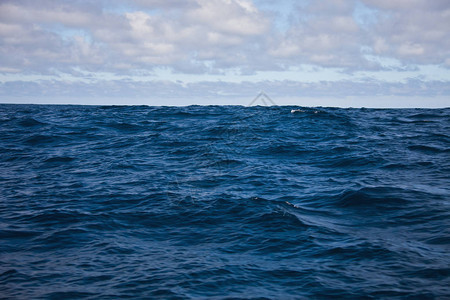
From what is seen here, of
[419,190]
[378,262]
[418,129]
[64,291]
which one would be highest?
[418,129]

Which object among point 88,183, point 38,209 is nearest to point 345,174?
point 88,183

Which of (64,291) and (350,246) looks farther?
(350,246)

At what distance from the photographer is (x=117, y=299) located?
26.5 feet

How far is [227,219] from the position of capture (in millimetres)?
13156

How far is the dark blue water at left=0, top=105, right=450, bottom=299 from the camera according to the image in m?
8.76

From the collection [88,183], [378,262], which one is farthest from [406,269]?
[88,183]

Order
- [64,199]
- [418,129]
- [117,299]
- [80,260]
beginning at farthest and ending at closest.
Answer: [418,129]
[64,199]
[80,260]
[117,299]

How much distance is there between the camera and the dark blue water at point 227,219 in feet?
28.7

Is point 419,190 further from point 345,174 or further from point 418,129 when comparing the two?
point 418,129

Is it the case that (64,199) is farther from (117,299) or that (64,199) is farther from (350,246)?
(350,246)

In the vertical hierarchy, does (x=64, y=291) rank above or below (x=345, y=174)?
below

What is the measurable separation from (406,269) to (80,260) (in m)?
8.53

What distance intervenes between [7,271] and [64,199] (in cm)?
612

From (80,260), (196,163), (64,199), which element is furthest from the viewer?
(196,163)
